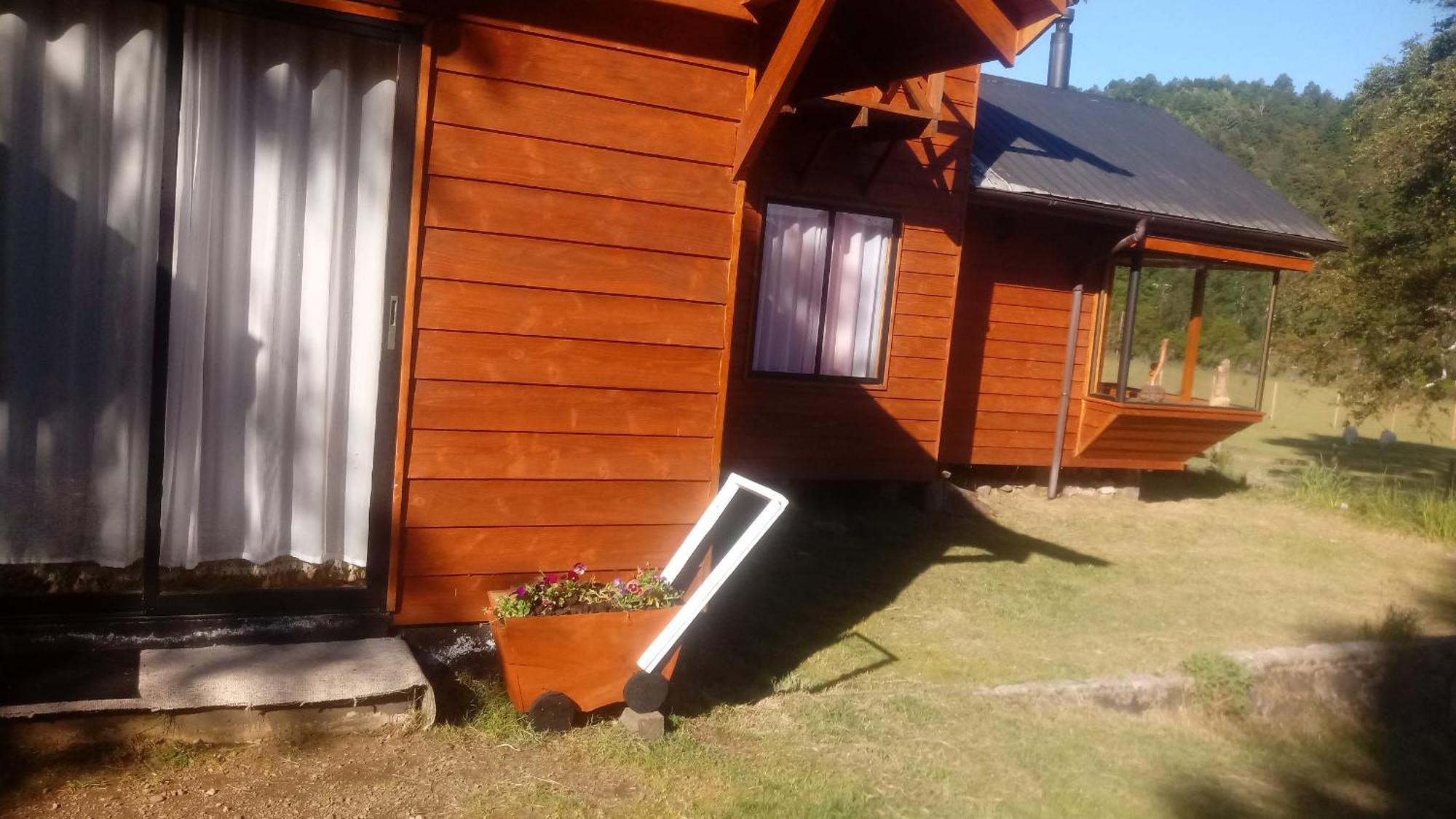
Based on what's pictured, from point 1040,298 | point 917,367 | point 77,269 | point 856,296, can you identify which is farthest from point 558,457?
point 1040,298

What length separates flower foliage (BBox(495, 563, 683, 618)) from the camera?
13.4 feet

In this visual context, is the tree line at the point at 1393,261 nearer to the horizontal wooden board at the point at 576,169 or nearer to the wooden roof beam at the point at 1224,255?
the wooden roof beam at the point at 1224,255

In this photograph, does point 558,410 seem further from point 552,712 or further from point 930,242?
point 930,242

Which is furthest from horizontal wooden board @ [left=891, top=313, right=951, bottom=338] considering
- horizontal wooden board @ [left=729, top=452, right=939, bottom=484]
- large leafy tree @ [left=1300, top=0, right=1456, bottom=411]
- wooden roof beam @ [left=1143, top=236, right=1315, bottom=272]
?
large leafy tree @ [left=1300, top=0, right=1456, bottom=411]

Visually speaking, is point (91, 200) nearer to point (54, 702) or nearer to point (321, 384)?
point (321, 384)

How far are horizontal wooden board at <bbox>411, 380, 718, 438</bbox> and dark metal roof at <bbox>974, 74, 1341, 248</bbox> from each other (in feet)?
17.5

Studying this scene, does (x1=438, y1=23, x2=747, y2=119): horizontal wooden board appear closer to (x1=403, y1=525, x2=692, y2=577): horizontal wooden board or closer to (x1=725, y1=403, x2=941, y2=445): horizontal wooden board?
(x1=403, y1=525, x2=692, y2=577): horizontal wooden board

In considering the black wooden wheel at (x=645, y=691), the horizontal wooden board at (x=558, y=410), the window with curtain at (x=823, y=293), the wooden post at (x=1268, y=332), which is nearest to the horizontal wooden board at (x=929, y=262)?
the window with curtain at (x=823, y=293)

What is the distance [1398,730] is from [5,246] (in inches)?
270

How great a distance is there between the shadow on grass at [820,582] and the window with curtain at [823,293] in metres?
1.12

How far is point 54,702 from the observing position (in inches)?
132

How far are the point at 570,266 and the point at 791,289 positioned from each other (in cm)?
455

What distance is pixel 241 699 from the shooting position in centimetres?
352

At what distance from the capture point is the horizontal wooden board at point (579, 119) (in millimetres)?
4023
